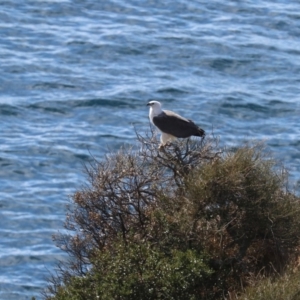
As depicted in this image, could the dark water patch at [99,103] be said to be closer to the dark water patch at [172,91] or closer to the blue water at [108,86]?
the blue water at [108,86]

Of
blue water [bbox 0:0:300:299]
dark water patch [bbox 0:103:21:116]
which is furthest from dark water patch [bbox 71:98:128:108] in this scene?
dark water patch [bbox 0:103:21:116]

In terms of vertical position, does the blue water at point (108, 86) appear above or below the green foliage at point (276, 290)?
below

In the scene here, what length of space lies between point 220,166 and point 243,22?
21.8 metres

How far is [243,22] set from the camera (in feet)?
103

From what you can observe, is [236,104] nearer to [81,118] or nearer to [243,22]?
[81,118]

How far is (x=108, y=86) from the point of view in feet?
86.1

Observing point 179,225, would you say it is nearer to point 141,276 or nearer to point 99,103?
point 141,276

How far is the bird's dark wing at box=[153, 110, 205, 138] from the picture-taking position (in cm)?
1228

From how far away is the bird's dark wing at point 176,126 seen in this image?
40.3ft

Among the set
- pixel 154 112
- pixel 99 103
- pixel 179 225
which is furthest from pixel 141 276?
pixel 99 103

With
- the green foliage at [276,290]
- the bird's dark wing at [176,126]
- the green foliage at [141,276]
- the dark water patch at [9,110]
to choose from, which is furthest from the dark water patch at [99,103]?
the green foliage at [276,290]

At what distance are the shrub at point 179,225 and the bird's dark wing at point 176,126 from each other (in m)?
1.16

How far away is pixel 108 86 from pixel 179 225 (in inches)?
648

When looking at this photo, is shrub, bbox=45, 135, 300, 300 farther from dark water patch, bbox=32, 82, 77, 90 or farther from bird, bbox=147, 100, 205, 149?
dark water patch, bbox=32, 82, 77, 90
